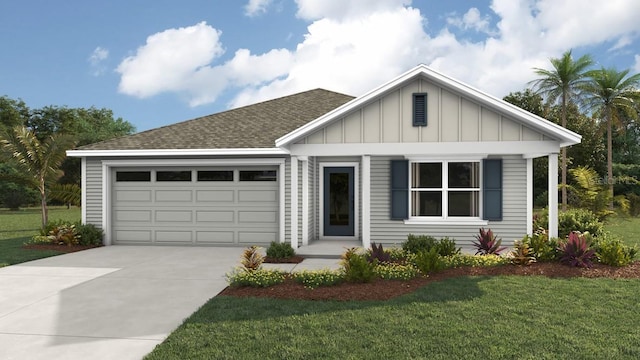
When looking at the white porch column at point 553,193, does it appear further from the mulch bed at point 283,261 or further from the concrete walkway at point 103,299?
the mulch bed at point 283,261

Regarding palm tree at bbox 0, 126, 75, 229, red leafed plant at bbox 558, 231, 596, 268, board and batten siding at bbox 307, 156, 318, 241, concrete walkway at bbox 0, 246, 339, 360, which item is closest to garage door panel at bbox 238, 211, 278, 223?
board and batten siding at bbox 307, 156, 318, 241

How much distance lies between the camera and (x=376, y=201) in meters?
11.4

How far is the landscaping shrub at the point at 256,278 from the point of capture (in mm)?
6836

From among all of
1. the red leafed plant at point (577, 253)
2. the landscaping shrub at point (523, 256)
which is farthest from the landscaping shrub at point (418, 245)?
the red leafed plant at point (577, 253)

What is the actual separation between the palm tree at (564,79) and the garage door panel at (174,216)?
21.7 meters

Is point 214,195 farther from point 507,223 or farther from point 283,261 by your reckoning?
point 507,223

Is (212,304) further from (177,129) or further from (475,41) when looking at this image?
(475,41)

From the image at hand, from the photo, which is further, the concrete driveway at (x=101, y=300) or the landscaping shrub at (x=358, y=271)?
the landscaping shrub at (x=358, y=271)

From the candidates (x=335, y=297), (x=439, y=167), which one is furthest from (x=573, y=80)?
(x=335, y=297)

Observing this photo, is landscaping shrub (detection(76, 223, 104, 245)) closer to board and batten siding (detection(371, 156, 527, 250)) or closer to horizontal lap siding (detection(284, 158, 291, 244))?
horizontal lap siding (detection(284, 158, 291, 244))

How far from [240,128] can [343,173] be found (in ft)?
12.2

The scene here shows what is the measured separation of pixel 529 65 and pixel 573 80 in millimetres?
2639

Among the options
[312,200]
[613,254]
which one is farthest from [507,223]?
[312,200]

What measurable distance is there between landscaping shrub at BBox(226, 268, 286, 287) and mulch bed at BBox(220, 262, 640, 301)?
0.27 ft
